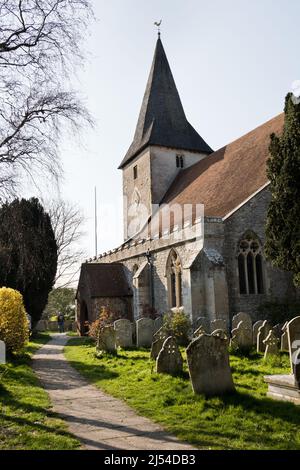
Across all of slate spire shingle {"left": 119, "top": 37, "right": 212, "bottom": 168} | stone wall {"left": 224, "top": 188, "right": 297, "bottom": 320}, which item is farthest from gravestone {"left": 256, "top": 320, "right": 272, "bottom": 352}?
slate spire shingle {"left": 119, "top": 37, "right": 212, "bottom": 168}

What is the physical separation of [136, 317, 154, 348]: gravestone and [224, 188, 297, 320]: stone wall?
9.62ft

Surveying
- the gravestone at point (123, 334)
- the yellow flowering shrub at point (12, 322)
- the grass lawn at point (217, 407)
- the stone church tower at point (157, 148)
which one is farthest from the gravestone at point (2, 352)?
the stone church tower at point (157, 148)

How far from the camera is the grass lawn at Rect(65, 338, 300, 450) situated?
445cm

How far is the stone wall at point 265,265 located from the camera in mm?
14125

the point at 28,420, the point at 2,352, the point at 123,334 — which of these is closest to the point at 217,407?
the point at 28,420

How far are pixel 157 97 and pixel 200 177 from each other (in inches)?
350

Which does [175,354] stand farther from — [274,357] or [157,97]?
[157,97]

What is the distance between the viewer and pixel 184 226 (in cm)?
1537

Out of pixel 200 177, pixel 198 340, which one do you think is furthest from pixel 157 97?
pixel 198 340

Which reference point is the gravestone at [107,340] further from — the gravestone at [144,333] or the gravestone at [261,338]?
the gravestone at [261,338]

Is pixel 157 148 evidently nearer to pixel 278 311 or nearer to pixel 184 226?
pixel 184 226

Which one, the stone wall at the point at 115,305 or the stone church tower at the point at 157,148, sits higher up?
the stone church tower at the point at 157,148

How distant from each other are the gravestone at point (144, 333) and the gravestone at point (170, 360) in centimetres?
510

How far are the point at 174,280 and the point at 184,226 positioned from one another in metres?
2.55
